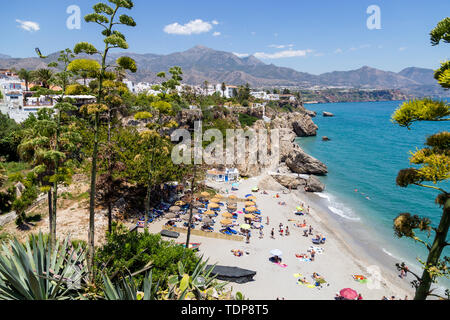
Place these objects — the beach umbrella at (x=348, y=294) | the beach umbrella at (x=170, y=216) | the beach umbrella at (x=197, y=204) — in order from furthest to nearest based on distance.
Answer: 1. the beach umbrella at (x=197, y=204)
2. the beach umbrella at (x=170, y=216)
3. the beach umbrella at (x=348, y=294)

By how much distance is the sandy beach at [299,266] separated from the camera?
54.5ft

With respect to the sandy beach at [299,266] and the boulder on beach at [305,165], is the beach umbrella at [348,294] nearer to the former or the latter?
the sandy beach at [299,266]

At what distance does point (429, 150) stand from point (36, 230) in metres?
23.1

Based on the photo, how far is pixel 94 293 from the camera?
6430 millimetres

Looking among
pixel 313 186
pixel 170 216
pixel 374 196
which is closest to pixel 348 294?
pixel 170 216

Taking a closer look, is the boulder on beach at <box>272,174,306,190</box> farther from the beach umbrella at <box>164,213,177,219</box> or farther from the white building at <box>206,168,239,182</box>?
the beach umbrella at <box>164,213,177,219</box>

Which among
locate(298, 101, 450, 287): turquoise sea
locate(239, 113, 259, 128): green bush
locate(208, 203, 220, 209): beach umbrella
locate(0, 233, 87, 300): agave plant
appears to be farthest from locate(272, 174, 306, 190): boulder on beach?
locate(0, 233, 87, 300): agave plant

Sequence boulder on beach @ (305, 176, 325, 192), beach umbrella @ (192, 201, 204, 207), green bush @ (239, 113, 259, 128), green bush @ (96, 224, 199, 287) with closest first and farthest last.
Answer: green bush @ (96, 224, 199, 287) < beach umbrella @ (192, 201, 204, 207) < boulder on beach @ (305, 176, 325, 192) < green bush @ (239, 113, 259, 128)

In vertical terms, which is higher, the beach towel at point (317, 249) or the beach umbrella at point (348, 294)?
the beach umbrella at point (348, 294)

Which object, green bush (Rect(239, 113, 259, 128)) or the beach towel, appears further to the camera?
green bush (Rect(239, 113, 259, 128))

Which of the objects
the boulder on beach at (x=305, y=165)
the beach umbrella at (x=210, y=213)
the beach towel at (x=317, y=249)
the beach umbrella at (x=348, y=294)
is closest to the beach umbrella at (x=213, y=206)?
the beach umbrella at (x=210, y=213)

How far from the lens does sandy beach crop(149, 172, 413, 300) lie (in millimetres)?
16625

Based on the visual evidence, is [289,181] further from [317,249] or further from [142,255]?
[142,255]
